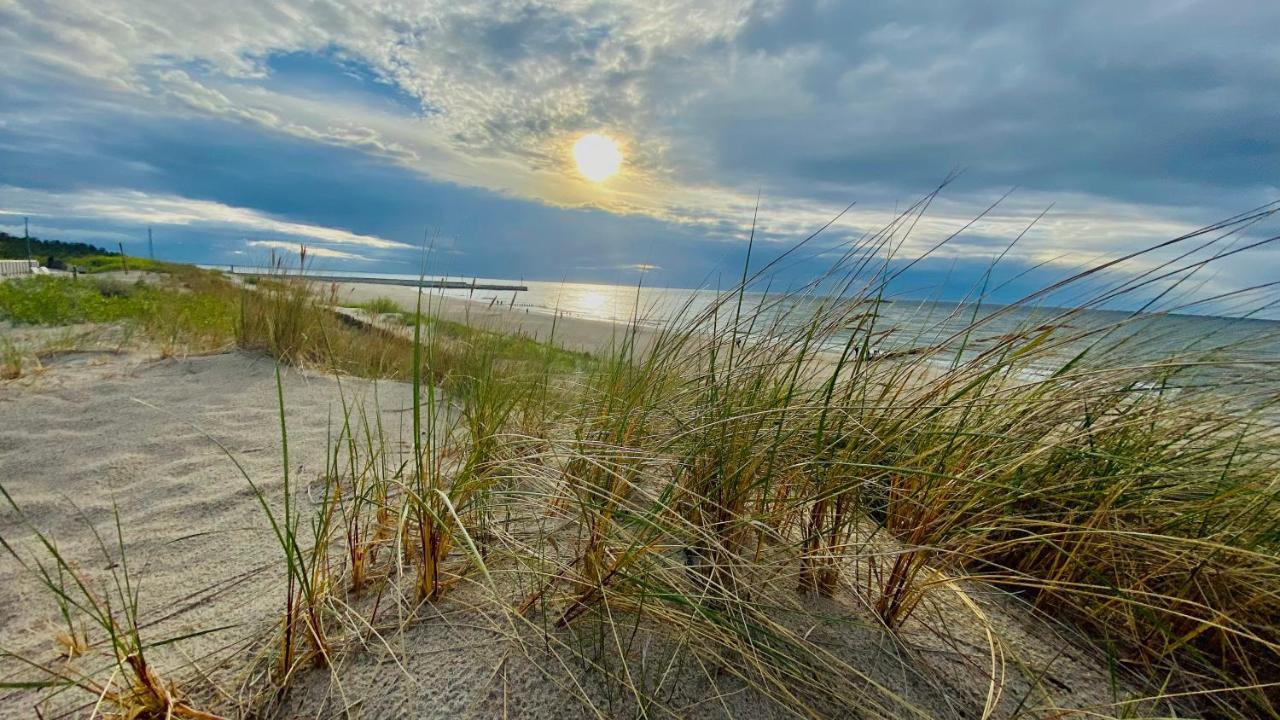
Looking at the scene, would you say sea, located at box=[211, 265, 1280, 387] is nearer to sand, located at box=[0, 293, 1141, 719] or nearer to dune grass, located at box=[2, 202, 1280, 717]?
dune grass, located at box=[2, 202, 1280, 717]

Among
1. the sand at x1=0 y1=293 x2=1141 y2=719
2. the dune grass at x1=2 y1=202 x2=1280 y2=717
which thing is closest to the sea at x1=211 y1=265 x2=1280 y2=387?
the dune grass at x1=2 y1=202 x2=1280 y2=717

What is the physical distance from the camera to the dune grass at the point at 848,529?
3.46 ft

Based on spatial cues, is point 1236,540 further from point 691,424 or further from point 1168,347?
point 691,424

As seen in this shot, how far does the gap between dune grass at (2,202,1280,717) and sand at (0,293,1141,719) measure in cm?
3

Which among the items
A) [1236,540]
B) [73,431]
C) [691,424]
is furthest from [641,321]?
[73,431]

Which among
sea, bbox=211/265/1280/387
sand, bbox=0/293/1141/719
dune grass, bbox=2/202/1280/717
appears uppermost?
sea, bbox=211/265/1280/387

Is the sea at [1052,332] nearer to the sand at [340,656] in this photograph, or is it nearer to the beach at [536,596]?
the beach at [536,596]

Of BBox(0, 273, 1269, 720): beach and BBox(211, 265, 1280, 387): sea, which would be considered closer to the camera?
BBox(0, 273, 1269, 720): beach

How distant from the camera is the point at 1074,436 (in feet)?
3.81

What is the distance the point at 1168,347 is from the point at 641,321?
1.98 meters

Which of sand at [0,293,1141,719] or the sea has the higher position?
the sea

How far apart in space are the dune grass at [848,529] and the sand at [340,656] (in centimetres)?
3

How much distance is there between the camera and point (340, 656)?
1062 mm

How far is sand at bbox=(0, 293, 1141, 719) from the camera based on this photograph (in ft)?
3.28
